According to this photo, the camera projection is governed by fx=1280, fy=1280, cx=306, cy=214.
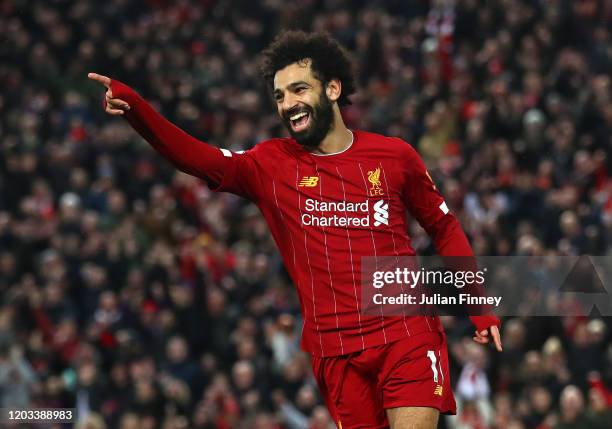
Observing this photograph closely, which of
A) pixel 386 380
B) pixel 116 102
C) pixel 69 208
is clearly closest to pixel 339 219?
pixel 386 380

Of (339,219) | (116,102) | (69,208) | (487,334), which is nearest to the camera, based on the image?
(116,102)

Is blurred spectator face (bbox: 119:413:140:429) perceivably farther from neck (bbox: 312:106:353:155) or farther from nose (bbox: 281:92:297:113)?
nose (bbox: 281:92:297:113)

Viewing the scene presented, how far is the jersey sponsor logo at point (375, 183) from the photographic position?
20.9 feet

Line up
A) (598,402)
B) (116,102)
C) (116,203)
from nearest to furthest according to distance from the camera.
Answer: (116,102), (598,402), (116,203)

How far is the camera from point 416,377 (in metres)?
6.14

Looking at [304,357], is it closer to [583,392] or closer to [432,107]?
[583,392]

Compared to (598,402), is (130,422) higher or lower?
higher

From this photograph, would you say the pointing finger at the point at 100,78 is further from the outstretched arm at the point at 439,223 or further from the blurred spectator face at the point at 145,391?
the blurred spectator face at the point at 145,391

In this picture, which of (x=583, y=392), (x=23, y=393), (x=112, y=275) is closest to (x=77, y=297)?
(x=112, y=275)

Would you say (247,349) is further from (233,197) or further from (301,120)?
(301,120)

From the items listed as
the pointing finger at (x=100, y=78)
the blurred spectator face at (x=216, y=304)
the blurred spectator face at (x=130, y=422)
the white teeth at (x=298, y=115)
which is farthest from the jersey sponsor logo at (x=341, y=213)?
the blurred spectator face at (x=216, y=304)

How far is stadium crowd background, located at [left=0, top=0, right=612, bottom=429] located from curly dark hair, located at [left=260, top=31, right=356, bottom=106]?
546 cm

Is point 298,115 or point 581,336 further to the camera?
point 581,336

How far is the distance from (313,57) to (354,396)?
5.68 ft
